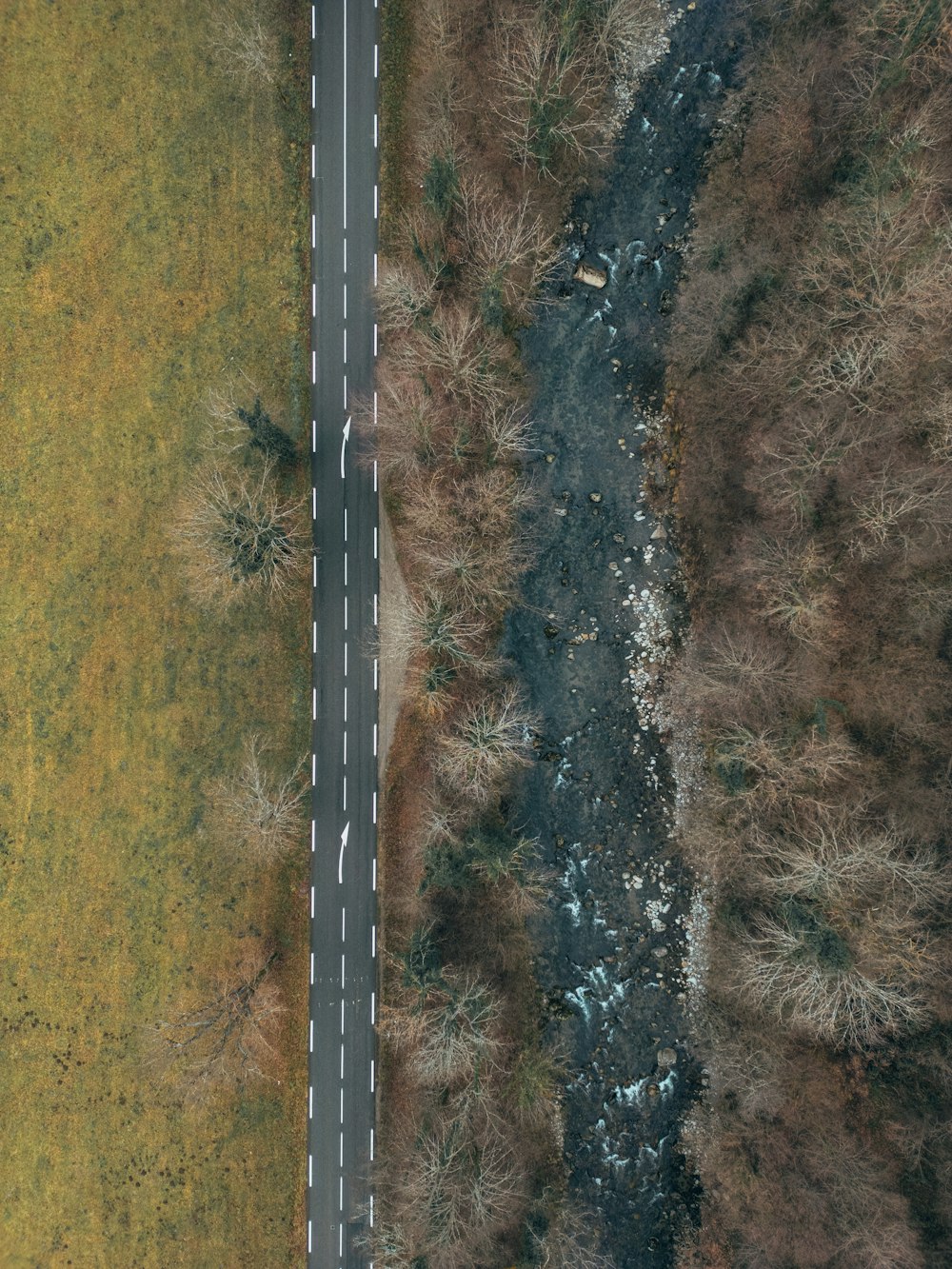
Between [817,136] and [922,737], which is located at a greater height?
[817,136]

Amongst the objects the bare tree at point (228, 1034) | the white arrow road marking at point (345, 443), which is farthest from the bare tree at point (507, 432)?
the bare tree at point (228, 1034)

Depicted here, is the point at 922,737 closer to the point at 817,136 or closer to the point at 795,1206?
the point at 795,1206

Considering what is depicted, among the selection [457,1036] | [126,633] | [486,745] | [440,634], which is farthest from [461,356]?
Result: [457,1036]

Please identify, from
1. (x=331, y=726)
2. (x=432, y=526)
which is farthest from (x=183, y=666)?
(x=432, y=526)

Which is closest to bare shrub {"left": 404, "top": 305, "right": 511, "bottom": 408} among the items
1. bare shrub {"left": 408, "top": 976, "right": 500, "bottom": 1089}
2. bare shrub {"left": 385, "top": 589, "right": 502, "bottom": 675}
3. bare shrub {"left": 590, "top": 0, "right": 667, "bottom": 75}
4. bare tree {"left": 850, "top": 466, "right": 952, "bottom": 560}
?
bare shrub {"left": 385, "top": 589, "right": 502, "bottom": 675}

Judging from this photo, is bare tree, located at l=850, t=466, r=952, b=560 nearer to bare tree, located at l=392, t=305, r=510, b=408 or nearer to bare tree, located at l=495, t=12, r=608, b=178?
bare tree, located at l=392, t=305, r=510, b=408
